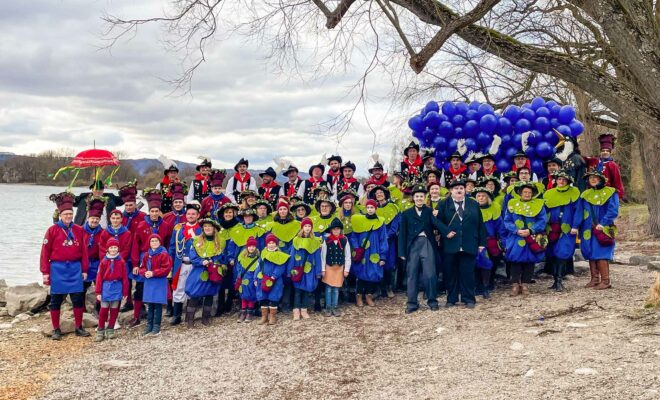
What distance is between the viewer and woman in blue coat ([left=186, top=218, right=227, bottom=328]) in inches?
326

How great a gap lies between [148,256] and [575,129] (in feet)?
23.4

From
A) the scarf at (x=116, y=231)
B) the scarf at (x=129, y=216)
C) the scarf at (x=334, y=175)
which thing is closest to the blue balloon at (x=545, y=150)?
the scarf at (x=334, y=175)

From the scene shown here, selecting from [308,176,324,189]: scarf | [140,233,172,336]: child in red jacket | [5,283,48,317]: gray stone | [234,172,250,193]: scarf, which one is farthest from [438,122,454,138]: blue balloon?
[5,283,48,317]: gray stone

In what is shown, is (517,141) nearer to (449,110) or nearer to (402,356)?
(449,110)

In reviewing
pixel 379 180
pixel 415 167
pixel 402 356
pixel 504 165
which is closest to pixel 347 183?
pixel 379 180

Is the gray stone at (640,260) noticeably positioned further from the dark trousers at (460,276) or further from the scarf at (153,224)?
the scarf at (153,224)

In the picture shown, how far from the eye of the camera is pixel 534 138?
31.7ft

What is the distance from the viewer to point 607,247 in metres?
8.27

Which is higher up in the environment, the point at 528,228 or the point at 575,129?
the point at 575,129

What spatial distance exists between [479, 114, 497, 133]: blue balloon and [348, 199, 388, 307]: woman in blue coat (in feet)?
8.87

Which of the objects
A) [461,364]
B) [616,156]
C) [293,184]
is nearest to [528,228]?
[461,364]

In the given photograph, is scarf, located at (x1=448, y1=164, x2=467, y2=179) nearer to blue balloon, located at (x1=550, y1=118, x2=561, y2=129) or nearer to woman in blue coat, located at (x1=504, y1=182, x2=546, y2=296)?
woman in blue coat, located at (x1=504, y1=182, x2=546, y2=296)

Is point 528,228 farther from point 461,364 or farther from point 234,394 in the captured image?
point 234,394

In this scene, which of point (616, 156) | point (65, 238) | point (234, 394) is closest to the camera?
point (234, 394)
